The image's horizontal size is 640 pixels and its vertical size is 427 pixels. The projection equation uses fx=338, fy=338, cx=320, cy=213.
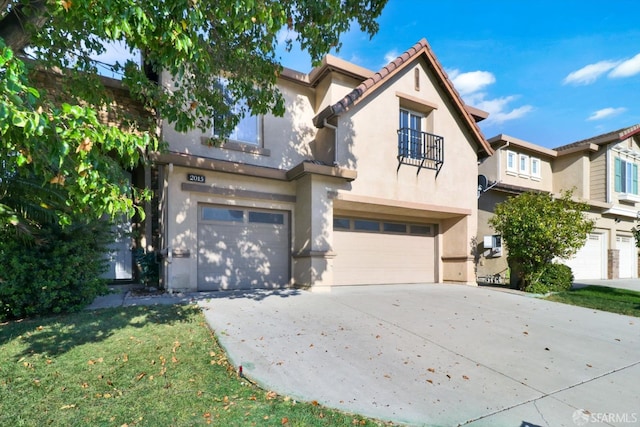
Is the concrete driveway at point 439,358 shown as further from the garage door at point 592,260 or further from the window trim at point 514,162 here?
the garage door at point 592,260

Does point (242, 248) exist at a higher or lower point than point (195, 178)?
lower

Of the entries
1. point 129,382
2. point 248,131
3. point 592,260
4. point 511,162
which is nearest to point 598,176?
point 592,260

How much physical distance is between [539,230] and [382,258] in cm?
489

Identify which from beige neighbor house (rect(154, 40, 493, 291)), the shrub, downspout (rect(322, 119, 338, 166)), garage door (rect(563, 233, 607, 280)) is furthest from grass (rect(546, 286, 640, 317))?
the shrub

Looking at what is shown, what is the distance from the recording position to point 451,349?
17.1 feet

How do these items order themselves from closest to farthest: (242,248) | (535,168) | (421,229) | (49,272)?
(49,272), (242,248), (421,229), (535,168)

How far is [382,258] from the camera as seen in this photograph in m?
11.8

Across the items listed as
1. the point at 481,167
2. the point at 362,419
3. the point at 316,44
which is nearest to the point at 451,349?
the point at 362,419

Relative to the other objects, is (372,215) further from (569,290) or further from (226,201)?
(569,290)

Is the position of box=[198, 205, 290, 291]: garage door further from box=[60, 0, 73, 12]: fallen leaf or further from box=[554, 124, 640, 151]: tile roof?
box=[554, 124, 640, 151]: tile roof

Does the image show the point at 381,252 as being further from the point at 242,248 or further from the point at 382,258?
the point at 242,248

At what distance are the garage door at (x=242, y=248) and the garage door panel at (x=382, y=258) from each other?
201cm

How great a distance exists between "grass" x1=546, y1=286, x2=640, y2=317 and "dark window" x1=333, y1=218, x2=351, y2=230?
20.5 feet

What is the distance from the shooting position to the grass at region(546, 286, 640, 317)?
29.1 feet
